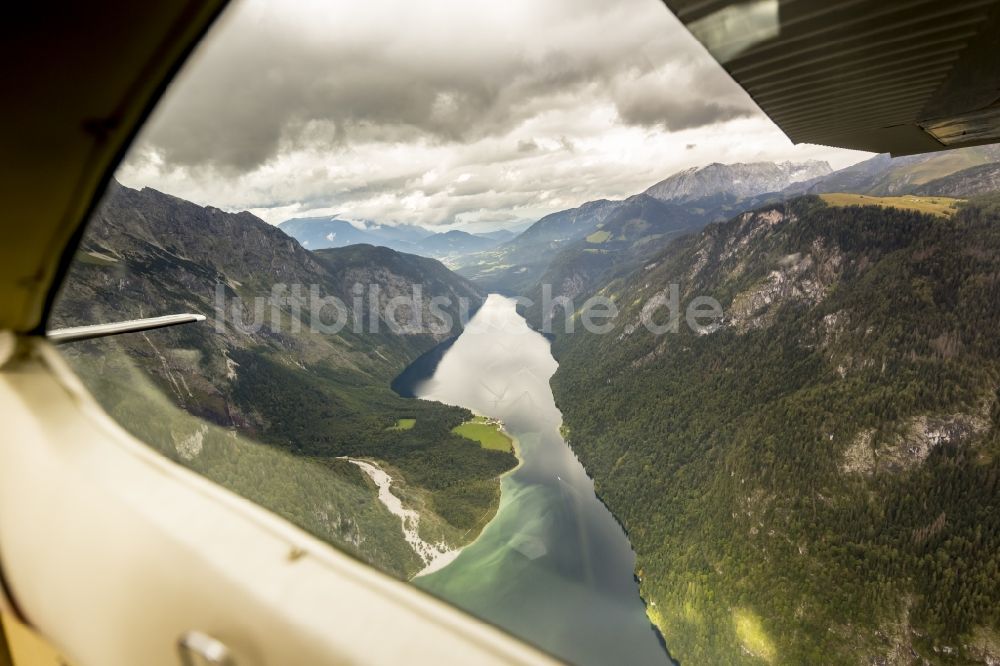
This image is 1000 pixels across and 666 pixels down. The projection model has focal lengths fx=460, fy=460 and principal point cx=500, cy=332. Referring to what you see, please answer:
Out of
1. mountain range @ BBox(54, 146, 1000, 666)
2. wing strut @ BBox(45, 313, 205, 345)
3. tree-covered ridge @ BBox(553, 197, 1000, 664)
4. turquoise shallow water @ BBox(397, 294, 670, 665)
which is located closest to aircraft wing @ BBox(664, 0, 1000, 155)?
wing strut @ BBox(45, 313, 205, 345)

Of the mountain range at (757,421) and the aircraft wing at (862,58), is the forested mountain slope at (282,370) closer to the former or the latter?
the mountain range at (757,421)

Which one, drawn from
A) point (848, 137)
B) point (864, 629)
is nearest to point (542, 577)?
point (864, 629)

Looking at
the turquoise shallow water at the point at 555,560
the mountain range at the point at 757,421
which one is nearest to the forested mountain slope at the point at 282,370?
the mountain range at the point at 757,421

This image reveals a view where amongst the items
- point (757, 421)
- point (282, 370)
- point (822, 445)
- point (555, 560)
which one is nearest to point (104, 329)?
point (555, 560)

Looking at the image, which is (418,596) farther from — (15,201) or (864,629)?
(864,629)

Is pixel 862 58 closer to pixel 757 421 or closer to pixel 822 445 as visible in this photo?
pixel 822 445

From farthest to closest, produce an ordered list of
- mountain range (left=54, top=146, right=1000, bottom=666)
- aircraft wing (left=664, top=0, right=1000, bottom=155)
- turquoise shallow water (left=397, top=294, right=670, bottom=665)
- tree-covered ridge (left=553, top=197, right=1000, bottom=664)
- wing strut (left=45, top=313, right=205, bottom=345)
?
mountain range (left=54, top=146, right=1000, bottom=666) → tree-covered ridge (left=553, top=197, right=1000, bottom=664) → turquoise shallow water (left=397, top=294, right=670, bottom=665) → aircraft wing (left=664, top=0, right=1000, bottom=155) → wing strut (left=45, top=313, right=205, bottom=345)

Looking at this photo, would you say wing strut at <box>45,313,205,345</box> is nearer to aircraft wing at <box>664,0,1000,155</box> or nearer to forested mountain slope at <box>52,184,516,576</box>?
forested mountain slope at <box>52,184,516,576</box>
